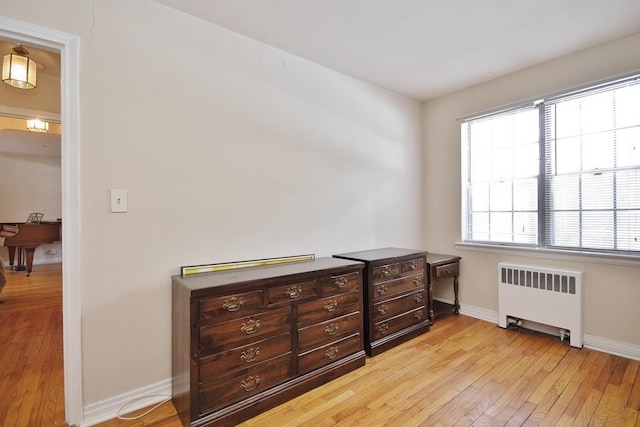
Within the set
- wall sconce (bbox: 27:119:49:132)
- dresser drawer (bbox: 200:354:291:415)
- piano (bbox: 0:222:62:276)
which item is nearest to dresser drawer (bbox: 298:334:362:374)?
dresser drawer (bbox: 200:354:291:415)

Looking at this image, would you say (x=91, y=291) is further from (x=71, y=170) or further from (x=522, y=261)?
(x=522, y=261)

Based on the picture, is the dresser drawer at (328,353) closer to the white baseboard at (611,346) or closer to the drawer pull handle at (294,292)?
the drawer pull handle at (294,292)

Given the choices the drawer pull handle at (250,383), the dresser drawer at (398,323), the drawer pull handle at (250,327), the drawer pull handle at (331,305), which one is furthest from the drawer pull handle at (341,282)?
the drawer pull handle at (250,383)

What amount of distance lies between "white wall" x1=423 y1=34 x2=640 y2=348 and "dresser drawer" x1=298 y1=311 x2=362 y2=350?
1778mm

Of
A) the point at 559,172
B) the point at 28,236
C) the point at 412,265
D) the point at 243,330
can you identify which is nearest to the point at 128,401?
the point at 243,330

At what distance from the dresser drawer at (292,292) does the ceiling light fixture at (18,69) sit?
2.79 m

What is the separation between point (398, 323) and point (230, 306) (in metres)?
1.64

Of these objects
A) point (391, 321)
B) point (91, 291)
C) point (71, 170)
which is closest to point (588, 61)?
point (391, 321)

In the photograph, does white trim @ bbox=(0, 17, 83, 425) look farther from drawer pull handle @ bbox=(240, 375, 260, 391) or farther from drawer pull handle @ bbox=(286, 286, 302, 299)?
drawer pull handle @ bbox=(286, 286, 302, 299)

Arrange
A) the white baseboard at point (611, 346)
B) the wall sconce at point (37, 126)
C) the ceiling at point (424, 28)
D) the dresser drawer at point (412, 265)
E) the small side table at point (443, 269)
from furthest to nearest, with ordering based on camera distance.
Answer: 1. the wall sconce at point (37, 126)
2. the small side table at point (443, 269)
3. the dresser drawer at point (412, 265)
4. the white baseboard at point (611, 346)
5. the ceiling at point (424, 28)

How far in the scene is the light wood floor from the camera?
5.73 feet

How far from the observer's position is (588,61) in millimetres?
2621

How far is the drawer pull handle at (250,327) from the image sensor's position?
69.9 inches

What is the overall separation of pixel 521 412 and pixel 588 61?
2837mm
